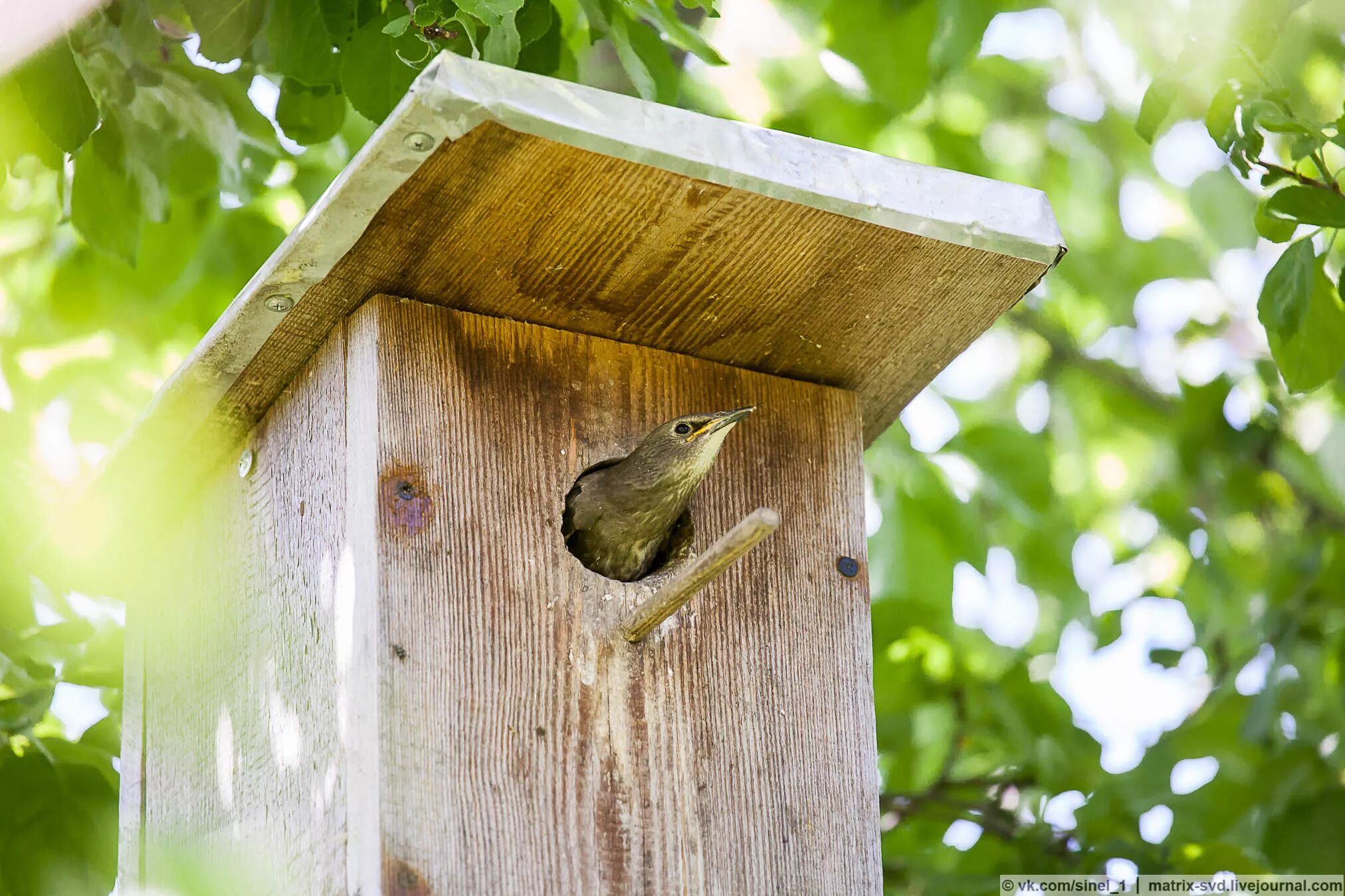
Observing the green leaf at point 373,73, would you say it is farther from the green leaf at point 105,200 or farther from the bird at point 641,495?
the bird at point 641,495

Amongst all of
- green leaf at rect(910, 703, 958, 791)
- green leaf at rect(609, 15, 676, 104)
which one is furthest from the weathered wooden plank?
green leaf at rect(910, 703, 958, 791)

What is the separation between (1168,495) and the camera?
18.4 ft

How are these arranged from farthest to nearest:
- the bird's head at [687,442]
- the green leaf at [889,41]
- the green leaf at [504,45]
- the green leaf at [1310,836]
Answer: the green leaf at [1310,836] < the green leaf at [889,41] < the bird's head at [687,442] < the green leaf at [504,45]

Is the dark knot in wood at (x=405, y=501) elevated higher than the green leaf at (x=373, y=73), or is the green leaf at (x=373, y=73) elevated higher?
the green leaf at (x=373, y=73)

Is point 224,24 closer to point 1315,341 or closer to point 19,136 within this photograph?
point 19,136

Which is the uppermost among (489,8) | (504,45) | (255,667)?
(489,8)

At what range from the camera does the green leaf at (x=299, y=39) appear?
310 centimetres

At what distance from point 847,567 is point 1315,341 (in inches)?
36.9

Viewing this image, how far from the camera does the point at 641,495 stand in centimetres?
294

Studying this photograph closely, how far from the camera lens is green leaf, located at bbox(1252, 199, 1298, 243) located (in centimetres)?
283

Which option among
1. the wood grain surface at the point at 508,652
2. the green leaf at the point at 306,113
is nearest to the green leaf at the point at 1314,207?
the wood grain surface at the point at 508,652

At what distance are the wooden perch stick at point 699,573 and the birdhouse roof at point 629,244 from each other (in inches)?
21.7

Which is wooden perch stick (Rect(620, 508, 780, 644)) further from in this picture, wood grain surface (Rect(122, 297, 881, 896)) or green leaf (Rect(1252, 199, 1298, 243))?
green leaf (Rect(1252, 199, 1298, 243))

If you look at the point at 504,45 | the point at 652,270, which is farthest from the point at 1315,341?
the point at 504,45
